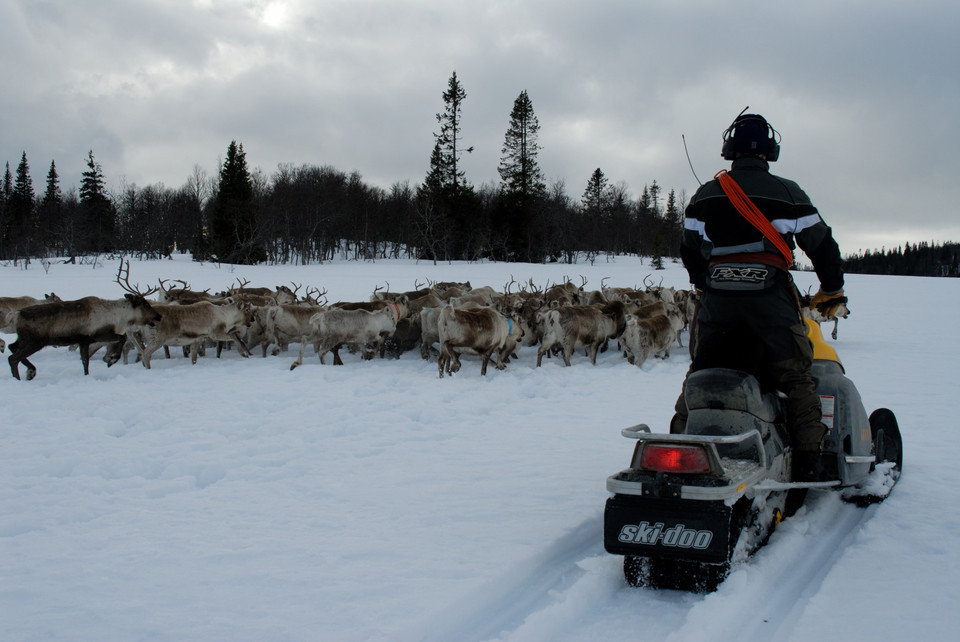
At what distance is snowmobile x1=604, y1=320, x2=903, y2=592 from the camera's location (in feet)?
9.50

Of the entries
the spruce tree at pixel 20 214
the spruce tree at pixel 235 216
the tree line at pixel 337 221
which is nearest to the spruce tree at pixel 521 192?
the tree line at pixel 337 221

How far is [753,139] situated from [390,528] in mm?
3141

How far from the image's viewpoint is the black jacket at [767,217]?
3.43 metres

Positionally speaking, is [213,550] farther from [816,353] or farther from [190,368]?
[190,368]

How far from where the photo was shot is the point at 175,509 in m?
4.47

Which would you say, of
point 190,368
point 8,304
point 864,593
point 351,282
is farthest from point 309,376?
point 351,282

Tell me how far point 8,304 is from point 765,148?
554 inches

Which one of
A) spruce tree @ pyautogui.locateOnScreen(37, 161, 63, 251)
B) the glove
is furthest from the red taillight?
spruce tree @ pyautogui.locateOnScreen(37, 161, 63, 251)

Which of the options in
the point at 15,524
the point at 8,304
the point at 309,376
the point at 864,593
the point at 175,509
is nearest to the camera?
the point at 864,593

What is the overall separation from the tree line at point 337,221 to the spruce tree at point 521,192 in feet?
0.28

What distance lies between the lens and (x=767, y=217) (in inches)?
136

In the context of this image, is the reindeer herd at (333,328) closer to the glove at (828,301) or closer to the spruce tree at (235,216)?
the glove at (828,301)

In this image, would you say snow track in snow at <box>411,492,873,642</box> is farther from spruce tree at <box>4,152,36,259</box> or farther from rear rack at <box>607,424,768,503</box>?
spruce tree at <box>4,152,36,259</box>

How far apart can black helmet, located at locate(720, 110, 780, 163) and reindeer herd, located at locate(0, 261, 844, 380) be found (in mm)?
7235
